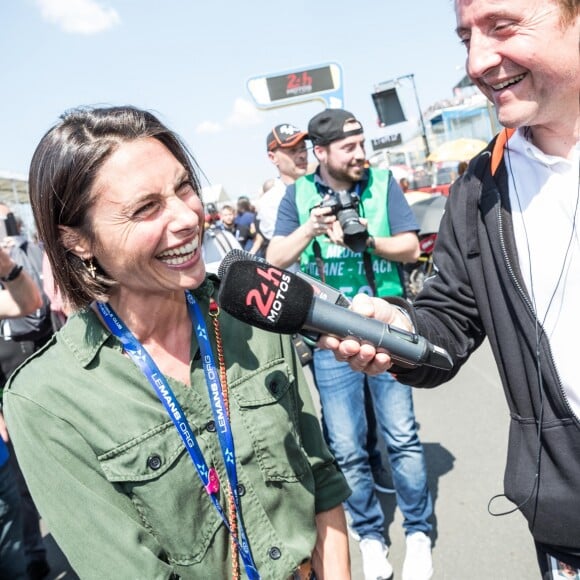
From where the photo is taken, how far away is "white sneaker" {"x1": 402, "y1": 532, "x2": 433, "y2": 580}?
2.73m

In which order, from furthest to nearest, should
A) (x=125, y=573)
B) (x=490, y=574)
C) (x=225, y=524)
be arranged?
(x=490, y=574) < (x=225, y=524) < (x=125, y=573)

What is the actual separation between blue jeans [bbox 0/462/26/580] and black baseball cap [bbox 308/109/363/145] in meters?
2.30

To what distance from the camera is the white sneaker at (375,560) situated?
279 centimetres

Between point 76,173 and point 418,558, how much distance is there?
2.52 meters

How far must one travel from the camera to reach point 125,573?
123 cm

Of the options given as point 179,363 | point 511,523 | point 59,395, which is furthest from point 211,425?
point 511,523

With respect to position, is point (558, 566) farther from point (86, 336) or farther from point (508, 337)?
point (86, 336)

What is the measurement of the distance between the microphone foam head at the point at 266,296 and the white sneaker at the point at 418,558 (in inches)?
82.2

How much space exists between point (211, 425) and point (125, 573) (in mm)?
383

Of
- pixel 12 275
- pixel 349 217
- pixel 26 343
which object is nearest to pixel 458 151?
pixel 349 217

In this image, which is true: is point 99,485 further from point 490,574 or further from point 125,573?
point 490,574

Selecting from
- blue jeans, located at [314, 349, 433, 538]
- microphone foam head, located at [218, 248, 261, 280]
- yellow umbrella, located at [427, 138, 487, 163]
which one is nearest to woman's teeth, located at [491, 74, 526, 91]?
microphone foam head, located at [218, 248, 261, 280]

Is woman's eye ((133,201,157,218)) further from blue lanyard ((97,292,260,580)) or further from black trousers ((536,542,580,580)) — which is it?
black trousers ((536,542,580,580))

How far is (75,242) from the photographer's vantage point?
4.88ft
